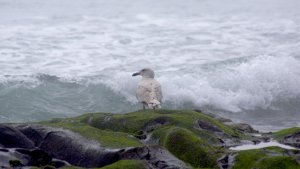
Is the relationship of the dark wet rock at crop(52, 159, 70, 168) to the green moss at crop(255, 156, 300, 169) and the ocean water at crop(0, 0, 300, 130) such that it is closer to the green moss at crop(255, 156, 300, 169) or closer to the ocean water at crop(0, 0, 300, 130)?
the green moss at crop(255, 156, 300, 169)

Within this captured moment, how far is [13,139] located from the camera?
41.0ft

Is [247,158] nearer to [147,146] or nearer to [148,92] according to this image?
[147,146]

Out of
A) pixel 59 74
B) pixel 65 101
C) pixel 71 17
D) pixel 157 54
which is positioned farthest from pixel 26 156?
pixel 71 17

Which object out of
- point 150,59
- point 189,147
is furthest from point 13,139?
point 150,59

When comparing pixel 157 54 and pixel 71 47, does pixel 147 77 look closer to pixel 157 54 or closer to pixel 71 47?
pixel 157 54

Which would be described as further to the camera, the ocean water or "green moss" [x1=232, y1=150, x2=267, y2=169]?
the ocean water

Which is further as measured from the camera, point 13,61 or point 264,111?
point 13,61

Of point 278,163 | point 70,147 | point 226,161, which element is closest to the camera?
point 278,163

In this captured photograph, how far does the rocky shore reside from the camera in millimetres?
11367

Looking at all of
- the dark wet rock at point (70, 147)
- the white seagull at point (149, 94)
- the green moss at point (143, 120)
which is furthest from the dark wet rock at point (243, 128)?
the dark wet rock at point (70, 147)

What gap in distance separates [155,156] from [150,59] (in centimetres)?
2478

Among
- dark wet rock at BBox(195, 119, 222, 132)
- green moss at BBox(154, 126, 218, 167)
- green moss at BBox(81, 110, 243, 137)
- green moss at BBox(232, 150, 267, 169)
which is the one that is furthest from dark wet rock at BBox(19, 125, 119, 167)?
dark wet rock at BBox(195, 119, 222, 132)

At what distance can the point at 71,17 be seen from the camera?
49.8m

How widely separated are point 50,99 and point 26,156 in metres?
17.9
